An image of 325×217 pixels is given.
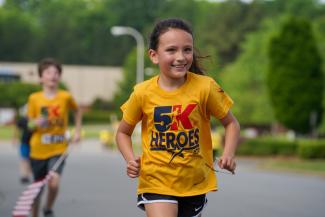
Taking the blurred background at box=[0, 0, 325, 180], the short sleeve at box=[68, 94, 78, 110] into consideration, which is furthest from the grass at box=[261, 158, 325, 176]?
the short sleeve at box=[68, 94, 78, 110]

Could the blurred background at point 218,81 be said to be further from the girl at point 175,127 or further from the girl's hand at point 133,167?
the girl's hand at point 133,167

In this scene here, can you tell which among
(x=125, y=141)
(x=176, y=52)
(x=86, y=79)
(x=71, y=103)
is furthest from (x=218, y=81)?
(x=176, y=52)

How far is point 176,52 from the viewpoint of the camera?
495 centimetres

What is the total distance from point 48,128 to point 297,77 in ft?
96.7

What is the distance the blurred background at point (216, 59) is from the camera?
36.8 metres

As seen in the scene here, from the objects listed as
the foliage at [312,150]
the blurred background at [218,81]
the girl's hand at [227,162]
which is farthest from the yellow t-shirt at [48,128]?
the foliage at [312,150]

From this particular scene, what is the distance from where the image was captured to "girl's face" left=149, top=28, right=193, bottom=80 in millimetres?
4941

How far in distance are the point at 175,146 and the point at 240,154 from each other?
23.7 m

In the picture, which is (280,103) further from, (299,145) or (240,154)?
(299,145)

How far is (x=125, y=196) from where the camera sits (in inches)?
496

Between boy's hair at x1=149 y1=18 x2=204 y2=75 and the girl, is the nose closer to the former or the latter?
the girl

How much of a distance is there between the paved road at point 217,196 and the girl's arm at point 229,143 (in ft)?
16.0

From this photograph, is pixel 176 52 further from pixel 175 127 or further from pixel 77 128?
pixel 77 128

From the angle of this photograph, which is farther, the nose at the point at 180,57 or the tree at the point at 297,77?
the tree at the point at 297,77
